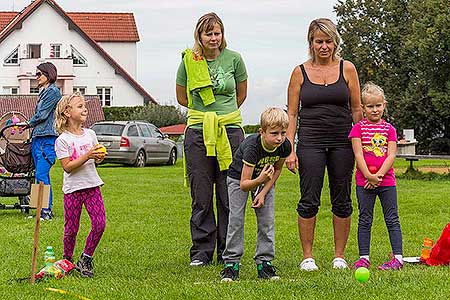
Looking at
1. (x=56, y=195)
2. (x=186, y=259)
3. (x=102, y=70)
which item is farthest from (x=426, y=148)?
(x=186, y=259)

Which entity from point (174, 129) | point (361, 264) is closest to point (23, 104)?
point (174, 129)

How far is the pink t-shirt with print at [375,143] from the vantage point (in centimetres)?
837

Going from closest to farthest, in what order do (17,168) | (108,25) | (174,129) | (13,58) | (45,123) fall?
(45,123)
(17,168)
(174,129)
(13,58)
(108,25)

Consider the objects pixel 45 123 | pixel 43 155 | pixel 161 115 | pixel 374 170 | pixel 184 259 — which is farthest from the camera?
pixel 161 115

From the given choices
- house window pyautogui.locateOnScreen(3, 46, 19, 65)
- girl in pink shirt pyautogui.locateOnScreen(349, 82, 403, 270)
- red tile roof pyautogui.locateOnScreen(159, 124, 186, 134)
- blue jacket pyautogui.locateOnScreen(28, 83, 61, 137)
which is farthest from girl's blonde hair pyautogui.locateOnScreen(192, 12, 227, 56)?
house window pyautogui.locateOnScreen(3, 46, 19, 65)

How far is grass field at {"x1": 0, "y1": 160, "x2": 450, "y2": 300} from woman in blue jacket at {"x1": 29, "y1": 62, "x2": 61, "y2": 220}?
735 mm

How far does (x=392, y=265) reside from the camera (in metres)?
8.16

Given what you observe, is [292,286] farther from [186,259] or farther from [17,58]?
[17,58]

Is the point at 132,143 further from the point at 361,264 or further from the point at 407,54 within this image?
the point at 407,54

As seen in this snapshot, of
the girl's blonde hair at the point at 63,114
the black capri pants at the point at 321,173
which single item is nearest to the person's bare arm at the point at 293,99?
the black capri pants at the point at 321,173

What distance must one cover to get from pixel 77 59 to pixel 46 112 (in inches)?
2149

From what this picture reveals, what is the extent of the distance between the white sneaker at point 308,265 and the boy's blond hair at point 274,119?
4.70 ft

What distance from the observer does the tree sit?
52.8 metres

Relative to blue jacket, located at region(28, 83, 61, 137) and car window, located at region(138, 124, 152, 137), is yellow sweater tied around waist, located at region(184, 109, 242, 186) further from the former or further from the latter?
car window, located at region(138, 124, 152, 137)
